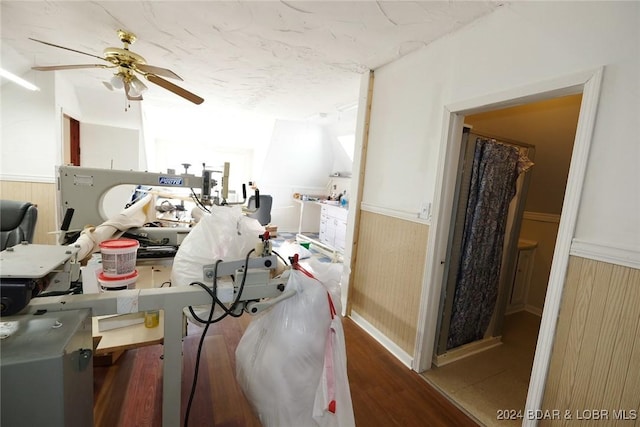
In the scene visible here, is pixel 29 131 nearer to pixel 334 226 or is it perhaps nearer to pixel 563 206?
pixel 334 226

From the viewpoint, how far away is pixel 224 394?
1.79 meters

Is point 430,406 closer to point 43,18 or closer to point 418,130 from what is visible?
point 418,130

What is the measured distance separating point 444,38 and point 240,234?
1832 mm

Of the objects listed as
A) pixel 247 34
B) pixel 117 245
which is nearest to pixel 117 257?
pixel 117 245

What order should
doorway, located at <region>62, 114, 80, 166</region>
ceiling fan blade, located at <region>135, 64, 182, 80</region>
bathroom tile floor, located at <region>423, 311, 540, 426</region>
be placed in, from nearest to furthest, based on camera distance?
bathroom tile floor, located at <region>423, 311, 540, 426</region>
ceiling fan blade, located at <region>135, 64, 182, 80</region>
doorway, located at <region>62, 114, 80, 166</region>

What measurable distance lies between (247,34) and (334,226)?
3.70 meters

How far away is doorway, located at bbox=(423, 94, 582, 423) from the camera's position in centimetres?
194

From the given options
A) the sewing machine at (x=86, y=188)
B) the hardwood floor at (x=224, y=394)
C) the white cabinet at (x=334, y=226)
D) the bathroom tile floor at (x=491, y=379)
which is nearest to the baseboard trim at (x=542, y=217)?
the bathroom tile floor at (x=491, y=379)

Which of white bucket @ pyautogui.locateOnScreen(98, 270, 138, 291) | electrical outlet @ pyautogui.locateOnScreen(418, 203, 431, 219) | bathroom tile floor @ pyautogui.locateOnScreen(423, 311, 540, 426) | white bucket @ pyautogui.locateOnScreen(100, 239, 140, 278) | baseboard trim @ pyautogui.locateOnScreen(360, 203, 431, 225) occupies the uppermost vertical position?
electrical outlet @ pyautogui.locateOnScreen(418, 203, 431, 219)

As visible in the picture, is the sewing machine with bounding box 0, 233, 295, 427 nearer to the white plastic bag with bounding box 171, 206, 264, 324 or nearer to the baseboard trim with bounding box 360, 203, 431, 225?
the white plastic bag with bounding box 171, 206, 264, 324

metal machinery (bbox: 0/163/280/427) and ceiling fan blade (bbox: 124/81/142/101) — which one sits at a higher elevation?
ceiling fan blade (bbox: 124/81/142/101)

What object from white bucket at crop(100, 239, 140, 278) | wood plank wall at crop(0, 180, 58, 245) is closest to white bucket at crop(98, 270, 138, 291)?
white bucket at crop(100, 239, 140, 278)

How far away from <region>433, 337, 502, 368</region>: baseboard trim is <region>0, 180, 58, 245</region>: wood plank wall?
428 cm

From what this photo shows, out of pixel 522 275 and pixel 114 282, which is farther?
pixel 522 275
